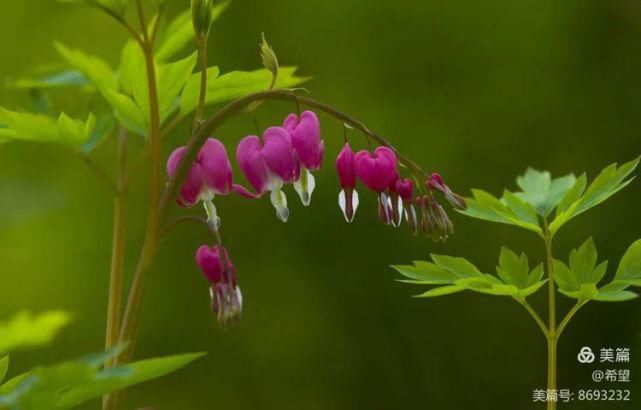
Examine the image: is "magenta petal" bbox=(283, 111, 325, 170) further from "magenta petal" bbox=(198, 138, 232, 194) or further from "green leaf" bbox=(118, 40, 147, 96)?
"green leaf" bbox=(118, 40, 147, 96)

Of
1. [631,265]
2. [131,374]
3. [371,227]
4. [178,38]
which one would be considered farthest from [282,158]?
[371,227]

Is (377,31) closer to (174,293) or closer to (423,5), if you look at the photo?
(423,5)

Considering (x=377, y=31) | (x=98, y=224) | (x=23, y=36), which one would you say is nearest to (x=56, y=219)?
(x=98, y=224)

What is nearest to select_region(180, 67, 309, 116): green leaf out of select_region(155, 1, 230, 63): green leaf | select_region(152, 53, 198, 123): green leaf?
select_region(152, 53, 198, 123): green leaf

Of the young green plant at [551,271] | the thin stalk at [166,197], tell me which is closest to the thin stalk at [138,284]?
the thin stalk at [166,197]

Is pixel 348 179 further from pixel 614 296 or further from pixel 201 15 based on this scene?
pixel 614 296
